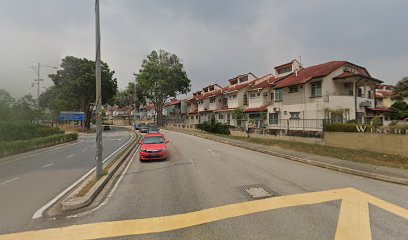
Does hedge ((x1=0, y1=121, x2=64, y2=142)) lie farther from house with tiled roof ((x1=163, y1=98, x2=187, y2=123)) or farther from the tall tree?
house with tiled roof ((x1=163, y1=98, x2=187, y2=123))

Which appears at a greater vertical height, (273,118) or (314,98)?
(314,98)

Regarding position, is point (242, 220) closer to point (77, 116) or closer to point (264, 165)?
point (264, 165)

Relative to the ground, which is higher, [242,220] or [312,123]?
[312,123]

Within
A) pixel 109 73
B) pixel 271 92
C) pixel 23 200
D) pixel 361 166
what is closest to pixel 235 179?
pixel 361 166

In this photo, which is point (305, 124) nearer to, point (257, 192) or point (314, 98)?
point (314, 98)

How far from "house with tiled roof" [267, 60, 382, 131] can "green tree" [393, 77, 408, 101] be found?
13541mm

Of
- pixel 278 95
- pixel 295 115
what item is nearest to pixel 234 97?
pixel 278 95

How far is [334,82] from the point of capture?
26859 mm

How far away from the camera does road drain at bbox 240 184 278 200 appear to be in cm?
722

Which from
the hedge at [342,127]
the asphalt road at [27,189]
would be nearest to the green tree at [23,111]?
the asphalt road at [27,189]

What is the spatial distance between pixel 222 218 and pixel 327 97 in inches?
955

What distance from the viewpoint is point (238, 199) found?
6988 millimetres

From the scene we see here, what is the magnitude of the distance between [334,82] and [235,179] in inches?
908

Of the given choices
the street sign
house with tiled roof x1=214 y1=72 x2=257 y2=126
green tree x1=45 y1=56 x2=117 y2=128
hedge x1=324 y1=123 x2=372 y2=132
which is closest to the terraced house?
hedge x1=324 y1=123 x2=372 y2=132
